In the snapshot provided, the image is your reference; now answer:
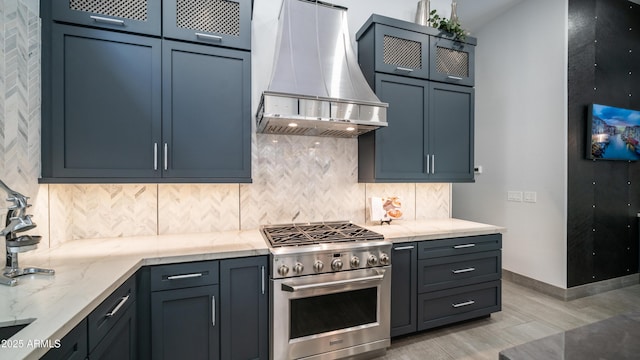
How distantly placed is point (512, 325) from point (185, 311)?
279cm

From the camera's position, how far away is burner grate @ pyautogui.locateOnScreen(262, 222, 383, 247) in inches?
73.6

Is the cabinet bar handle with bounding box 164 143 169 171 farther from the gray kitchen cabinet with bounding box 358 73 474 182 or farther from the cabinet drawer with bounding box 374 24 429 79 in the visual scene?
the cabinet drawer with bounding box 374 24 429 79


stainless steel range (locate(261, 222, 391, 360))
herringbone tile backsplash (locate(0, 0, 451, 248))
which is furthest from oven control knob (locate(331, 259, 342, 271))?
herringbone tile backsplash (locate(0, 0, 451, 248))

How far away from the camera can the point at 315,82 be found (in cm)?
201

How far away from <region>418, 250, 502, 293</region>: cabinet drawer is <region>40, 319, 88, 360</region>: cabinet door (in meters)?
2.04

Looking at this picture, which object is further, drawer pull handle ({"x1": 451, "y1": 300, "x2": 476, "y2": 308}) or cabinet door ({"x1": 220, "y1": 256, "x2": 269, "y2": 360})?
drawer pull handle ({"x1": 451, "y1": 300, "x2": 476, "y2": 308})

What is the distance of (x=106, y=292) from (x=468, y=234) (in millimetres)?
2498

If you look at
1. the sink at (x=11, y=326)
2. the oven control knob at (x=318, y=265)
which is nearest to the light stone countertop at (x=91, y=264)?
the sink at (x=11, y=326)

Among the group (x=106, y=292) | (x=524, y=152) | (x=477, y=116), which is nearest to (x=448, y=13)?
(x=477, y=116)

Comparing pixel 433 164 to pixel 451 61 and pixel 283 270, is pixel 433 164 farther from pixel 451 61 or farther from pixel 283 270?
pixel 283 270

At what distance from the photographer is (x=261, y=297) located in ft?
5.73

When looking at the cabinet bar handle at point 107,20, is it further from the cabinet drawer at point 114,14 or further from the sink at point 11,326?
the sink at point 11,326

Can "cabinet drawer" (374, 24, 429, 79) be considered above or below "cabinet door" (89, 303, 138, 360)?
above

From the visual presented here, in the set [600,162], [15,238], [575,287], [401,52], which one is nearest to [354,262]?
[15,238]
